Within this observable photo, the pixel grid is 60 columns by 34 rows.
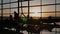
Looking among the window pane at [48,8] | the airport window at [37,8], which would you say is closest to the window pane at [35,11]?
the airport window at [37,8]

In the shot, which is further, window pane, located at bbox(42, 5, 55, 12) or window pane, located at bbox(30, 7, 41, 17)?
window pane, located at bbox(30, 7, 41, 17)

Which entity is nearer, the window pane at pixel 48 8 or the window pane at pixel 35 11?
the window pane at pixel 48 8

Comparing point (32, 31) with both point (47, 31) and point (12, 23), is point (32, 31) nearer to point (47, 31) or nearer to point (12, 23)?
point (47, 31)

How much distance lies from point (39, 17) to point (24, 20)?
1.36 meters

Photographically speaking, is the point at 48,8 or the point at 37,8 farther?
the point at 37,8

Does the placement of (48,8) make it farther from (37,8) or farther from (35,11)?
(35,11)

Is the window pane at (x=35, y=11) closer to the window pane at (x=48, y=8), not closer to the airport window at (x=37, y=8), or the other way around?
the airport window at (x=37, y=8)

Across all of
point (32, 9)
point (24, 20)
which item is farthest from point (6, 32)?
point (32, 9)

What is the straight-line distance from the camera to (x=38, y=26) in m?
15.2

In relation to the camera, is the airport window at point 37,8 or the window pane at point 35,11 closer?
the airport window at point 37,8

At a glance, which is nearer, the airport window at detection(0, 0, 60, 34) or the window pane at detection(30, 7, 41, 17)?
the airport window at detection(0, 0, 60, 34)

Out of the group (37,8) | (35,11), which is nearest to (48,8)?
(37,8)

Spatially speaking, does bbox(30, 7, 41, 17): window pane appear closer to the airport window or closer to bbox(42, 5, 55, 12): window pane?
the airport window

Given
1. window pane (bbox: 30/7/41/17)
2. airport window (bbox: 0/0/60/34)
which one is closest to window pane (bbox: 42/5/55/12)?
airport window (bbox: 0/0/60/34)
